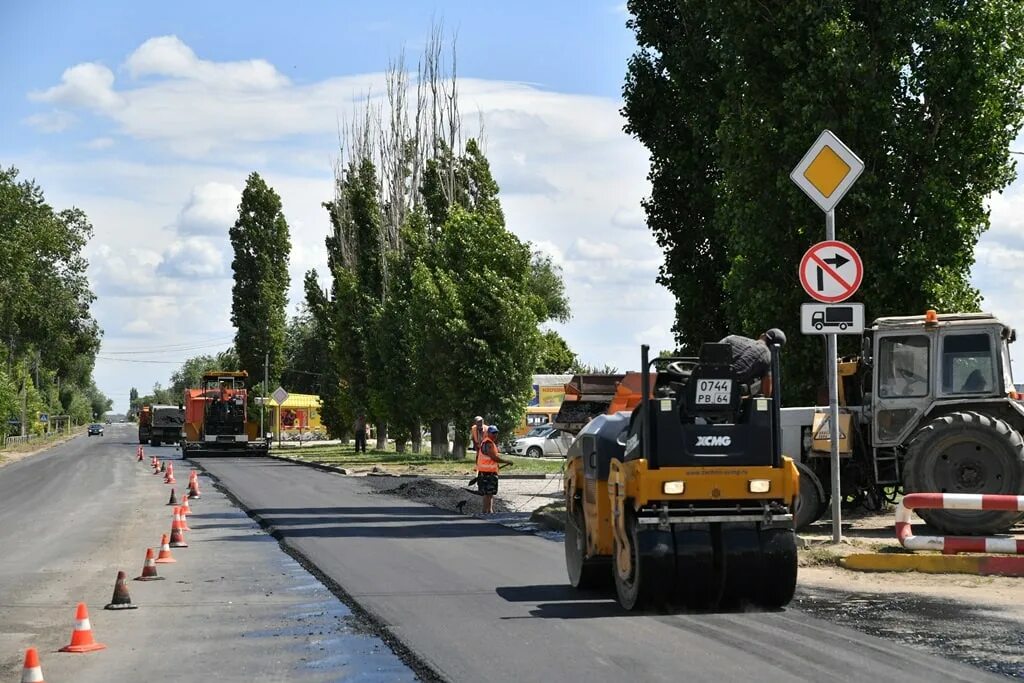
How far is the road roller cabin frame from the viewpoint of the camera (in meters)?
11.6

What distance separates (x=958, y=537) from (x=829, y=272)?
118 inches

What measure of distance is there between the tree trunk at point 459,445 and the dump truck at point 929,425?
1173 inches

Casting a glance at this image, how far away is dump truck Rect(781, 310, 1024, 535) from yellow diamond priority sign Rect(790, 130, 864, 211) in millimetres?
2728

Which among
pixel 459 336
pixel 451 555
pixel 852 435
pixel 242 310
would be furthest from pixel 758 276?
pixel 242 310

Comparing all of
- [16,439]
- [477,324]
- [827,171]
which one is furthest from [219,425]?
[827,171]

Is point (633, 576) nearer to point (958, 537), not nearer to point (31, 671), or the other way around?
point (958, 537)

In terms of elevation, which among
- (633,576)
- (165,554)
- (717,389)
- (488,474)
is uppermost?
(717,389)

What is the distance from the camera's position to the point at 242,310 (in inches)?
3371

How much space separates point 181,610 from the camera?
12781 mm

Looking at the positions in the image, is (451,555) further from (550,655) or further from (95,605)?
(550,655)

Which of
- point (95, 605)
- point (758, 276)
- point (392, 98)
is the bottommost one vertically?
point (95, 605)

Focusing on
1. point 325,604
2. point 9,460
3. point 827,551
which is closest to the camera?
point 325,604

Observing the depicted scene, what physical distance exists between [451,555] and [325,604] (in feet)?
14.5

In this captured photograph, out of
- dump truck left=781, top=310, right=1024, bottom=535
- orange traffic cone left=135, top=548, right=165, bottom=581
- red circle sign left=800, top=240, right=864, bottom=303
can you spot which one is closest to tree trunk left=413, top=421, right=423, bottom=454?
dump truck left=781, top=310, right=1024, bottom=535
